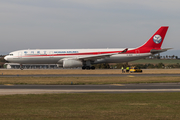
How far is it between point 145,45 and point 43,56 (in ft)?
75.5

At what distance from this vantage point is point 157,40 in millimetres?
55656

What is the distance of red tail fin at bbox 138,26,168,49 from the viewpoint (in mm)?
55500

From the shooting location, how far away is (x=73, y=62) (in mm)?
52531

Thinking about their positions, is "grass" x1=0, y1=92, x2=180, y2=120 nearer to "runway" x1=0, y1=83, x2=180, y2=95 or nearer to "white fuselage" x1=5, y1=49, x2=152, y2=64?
"runway" x1=0, y1=83, x2=180, y2=95

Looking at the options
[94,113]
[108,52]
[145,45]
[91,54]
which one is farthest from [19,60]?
[94,113]

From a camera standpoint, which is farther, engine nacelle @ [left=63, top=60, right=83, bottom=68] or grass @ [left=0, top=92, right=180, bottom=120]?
engine nacelle @ [left=63, top=60, right=83, bottom=68]

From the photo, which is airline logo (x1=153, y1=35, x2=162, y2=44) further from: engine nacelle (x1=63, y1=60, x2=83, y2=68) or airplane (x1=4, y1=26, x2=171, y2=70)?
engine nacelle (x1=63, y1=60, x2=83, y2=68)

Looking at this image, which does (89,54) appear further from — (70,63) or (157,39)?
(157,39)

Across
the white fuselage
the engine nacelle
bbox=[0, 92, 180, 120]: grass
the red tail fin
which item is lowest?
bbox=[0, 92, 180, 120]: grass

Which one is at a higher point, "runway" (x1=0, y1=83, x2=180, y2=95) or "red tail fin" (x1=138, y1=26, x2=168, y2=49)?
"red tail fin" (x1=138, y1=26, x2=168, y2=49)

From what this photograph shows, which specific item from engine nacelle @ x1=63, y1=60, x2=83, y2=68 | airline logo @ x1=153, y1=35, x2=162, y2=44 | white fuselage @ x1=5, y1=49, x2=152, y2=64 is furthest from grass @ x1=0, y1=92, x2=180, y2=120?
airline logo @ x1=153, y1=35, x2=162, y2=44

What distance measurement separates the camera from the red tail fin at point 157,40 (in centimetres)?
5550

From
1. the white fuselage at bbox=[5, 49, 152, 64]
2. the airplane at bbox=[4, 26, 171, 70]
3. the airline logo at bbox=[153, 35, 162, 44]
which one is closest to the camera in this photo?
the airplane at bbox=[4, 26, 171, 70]

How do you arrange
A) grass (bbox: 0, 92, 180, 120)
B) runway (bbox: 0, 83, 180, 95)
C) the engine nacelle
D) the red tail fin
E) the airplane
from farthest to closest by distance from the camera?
the red tail fin
the airplane
the engine nacelle
runway (bbox: 0, 83, 180, 95)
grass (bbox: 0, 92, 180, 120)
